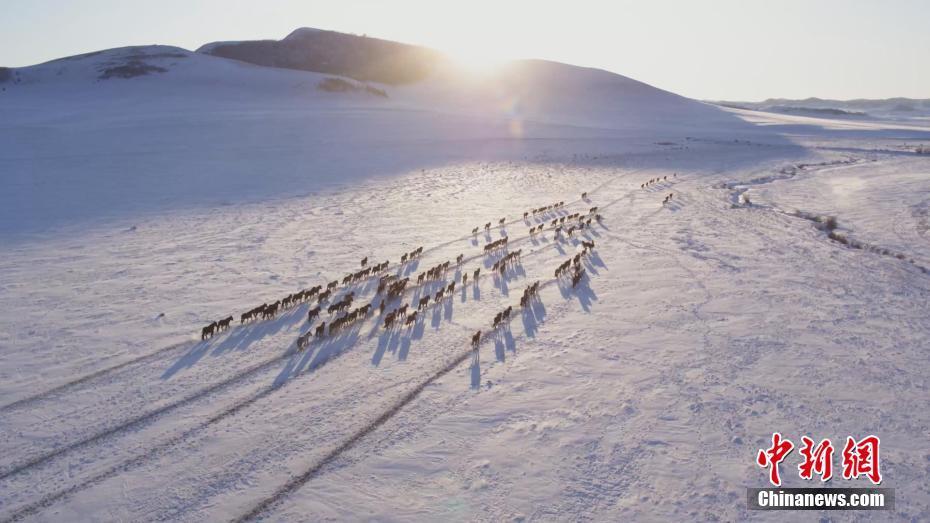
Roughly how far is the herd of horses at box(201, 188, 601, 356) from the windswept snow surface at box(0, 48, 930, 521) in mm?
248

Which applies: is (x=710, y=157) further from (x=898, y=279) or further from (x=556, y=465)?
(x=556, y=465)

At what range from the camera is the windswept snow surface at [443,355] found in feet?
19.6

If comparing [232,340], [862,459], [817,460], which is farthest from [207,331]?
[862,459]

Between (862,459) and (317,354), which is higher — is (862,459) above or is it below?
below

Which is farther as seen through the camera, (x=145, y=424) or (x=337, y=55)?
(x=337, y=55)

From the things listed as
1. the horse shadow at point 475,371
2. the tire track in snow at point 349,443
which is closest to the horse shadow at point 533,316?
the tire track in snow at point 349,443

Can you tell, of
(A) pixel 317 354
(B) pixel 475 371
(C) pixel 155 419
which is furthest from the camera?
(A) pixel 317 354

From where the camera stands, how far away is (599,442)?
6719 mm

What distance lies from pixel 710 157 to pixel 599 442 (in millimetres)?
33289

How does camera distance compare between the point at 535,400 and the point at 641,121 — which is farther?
the point at 641,121

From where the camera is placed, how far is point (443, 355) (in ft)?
29.4

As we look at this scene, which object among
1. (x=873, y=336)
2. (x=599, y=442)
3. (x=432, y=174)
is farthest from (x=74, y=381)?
(x=432, y=174)

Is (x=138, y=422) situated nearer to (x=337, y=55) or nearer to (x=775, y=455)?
(x=775, y=455)

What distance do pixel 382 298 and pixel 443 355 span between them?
2.96m
